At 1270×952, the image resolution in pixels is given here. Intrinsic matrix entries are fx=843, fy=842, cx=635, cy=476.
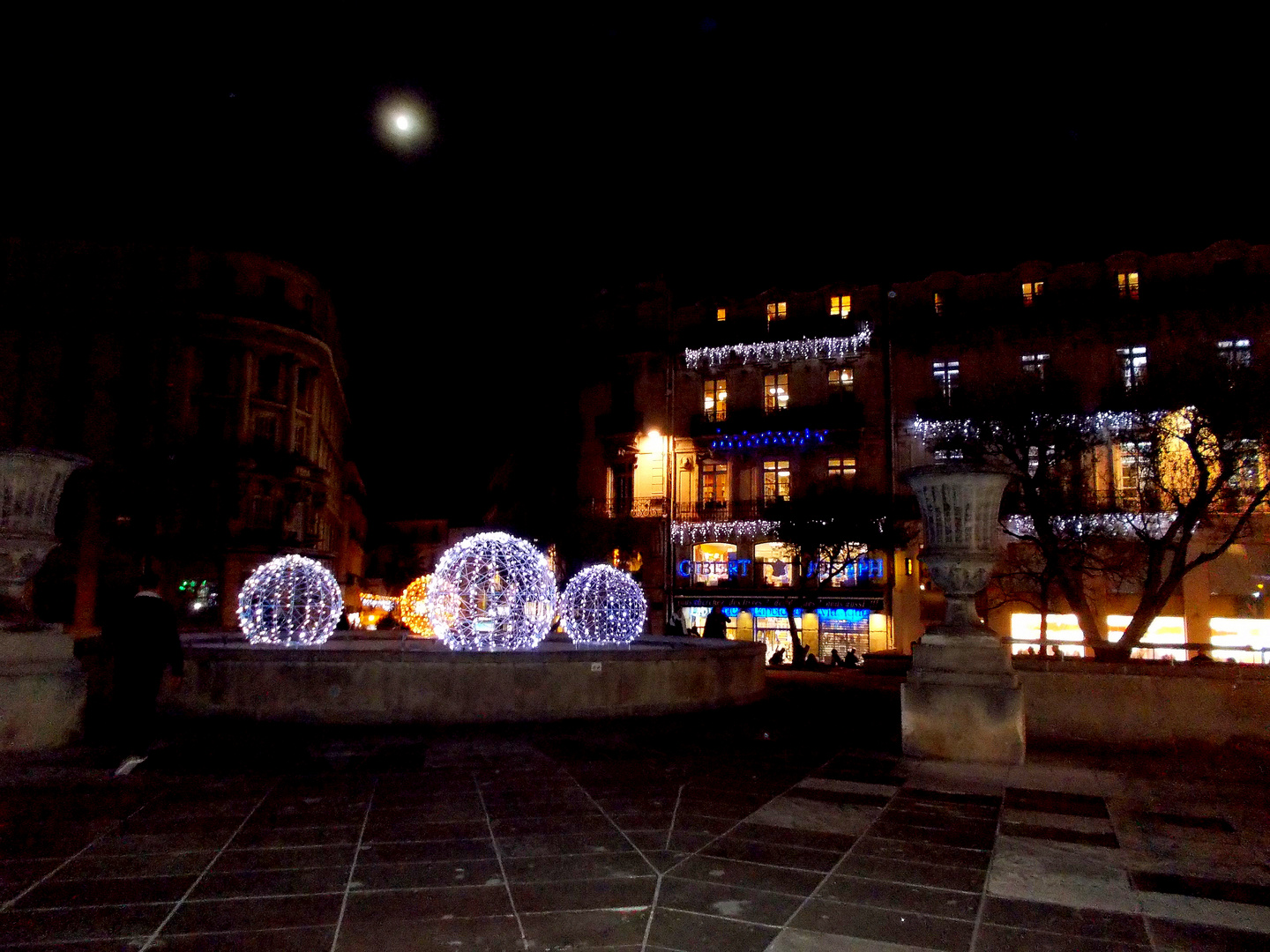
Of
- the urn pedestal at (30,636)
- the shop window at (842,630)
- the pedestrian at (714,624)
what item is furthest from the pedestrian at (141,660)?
the shop window at (842,630)

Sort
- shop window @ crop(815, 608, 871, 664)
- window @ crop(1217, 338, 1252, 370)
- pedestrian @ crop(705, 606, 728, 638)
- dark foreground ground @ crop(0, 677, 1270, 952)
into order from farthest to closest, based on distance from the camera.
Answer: shop window @ crop(815, 608, 871, 664) → window @ crop(1217, 338, 1252, 370) → pedestrian @ crop(705, 606, 728, 638) → dark foreground ground @ crop(0, 677, 1270, 952)

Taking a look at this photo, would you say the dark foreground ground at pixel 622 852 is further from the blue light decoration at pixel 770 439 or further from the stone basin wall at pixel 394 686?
the blue light decoration at pixel 770 439

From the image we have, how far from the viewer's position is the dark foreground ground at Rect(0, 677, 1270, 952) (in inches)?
159

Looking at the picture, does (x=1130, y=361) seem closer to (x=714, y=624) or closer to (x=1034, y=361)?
(x=1034, y=361)

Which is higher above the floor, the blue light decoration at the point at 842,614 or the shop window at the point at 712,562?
the shop window at the point at 712,562

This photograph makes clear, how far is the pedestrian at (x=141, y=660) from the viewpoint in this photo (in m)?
7.77

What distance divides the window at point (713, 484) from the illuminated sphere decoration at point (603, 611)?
19.9 metres

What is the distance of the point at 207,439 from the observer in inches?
1670

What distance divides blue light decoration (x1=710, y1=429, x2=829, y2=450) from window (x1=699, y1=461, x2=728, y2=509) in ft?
3.04

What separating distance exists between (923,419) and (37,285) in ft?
140

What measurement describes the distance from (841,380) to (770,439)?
385 centimetres

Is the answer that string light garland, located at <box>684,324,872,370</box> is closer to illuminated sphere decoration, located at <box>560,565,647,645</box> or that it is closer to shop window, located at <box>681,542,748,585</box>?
shop window, located at <box>681,542,748,585</box>

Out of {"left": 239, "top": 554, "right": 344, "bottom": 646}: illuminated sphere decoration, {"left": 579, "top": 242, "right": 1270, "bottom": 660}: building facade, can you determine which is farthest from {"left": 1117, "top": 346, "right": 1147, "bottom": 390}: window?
{"left": 239, "top": 554, "right": 344, "bottom": 646}: illuminated sphere decoration

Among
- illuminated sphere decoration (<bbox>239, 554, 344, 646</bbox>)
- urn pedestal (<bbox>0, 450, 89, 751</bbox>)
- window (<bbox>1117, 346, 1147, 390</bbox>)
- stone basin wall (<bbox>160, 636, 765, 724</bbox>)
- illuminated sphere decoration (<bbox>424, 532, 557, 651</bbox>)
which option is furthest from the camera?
window (<bbox>1117, 346, 1147, 390</bbox>)
